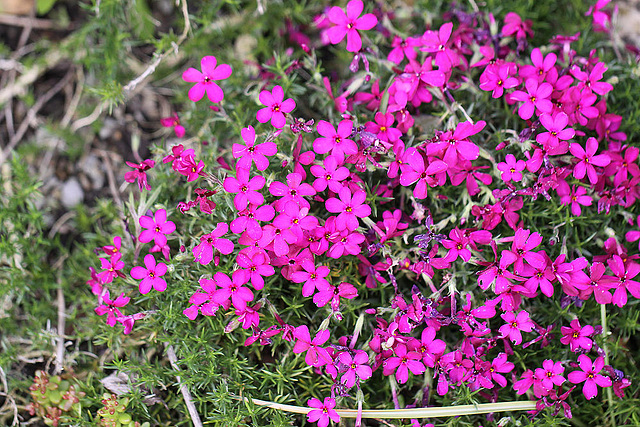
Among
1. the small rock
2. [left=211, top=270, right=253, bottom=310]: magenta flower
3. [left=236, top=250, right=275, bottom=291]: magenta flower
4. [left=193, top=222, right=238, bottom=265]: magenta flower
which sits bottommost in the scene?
the small rock

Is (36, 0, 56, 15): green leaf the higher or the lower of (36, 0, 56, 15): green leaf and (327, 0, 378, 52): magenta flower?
the lower

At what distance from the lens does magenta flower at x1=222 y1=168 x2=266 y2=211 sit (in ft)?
8.13

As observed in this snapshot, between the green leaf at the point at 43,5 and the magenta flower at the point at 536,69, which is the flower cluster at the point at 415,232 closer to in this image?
the magenta flower at the point at 536,69

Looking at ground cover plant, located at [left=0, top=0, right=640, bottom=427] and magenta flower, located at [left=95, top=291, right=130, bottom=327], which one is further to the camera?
magenta flower, located at [left=95, top=291, right=130, bottom=327]

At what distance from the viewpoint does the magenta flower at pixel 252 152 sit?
2.53 meters

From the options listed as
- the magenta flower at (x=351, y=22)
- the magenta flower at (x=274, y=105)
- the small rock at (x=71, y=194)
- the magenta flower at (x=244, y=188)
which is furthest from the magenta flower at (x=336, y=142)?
the small rock at (x=71, y=194)

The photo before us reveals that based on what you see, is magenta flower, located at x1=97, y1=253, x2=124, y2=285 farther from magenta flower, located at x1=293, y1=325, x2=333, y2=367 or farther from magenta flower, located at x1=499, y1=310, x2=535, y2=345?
magenta flower, located at x1=499, y1=310, x2=535, y2=345

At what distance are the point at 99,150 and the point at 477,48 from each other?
276cm

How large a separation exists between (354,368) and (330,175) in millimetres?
923

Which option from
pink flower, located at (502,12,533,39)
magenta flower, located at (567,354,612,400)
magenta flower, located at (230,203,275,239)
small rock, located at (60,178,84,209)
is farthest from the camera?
small rock, located at (60,178,84,209)

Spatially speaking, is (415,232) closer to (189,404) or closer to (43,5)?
(189,404)

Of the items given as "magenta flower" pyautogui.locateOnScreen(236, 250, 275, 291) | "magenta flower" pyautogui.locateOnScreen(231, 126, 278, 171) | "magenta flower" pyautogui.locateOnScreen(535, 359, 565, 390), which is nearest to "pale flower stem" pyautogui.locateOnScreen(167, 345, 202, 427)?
"magenta flower" pyautogui.locateOnScreen(236, 250, 275, 291)

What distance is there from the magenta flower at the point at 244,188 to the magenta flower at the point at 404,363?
38.0 inches

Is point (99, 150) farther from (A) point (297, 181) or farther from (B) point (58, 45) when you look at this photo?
(A) point (297, 181)
